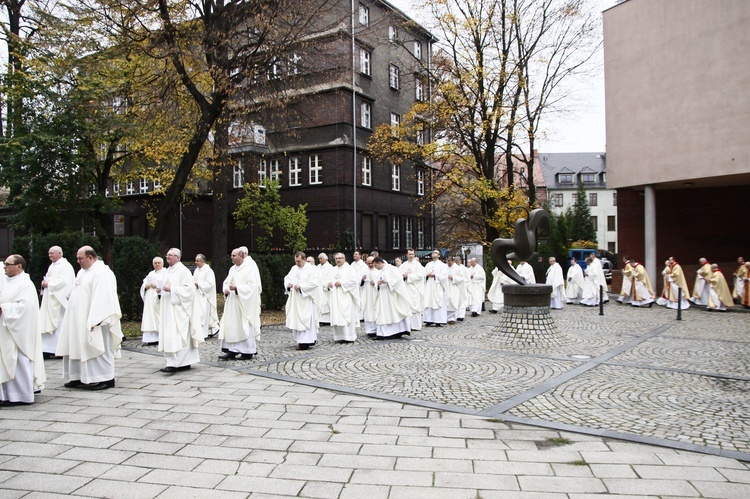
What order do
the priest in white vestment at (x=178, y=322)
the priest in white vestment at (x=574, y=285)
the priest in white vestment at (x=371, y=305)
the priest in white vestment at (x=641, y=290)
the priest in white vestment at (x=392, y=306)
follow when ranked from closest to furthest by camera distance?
1. the priest in white vestment at (x=178, y=322)
2. the priest in white vestment at (x=392, y=306)
3. the priest in white vestment at (x=371, y=305)
4. the priest in white vestment at (x=641, y=290)
5. the priest in white vestment at (x=574, y=285)

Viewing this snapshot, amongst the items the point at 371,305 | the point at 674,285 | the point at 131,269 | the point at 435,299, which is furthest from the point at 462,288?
the point at 131,269

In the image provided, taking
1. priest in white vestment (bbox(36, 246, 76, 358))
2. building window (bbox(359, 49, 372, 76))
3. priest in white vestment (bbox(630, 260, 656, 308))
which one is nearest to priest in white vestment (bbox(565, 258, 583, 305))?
priest in white vestment (bbox(630, 260, 656, 308))

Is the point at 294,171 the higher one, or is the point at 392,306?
the point at 294,171

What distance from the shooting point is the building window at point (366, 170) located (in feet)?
107

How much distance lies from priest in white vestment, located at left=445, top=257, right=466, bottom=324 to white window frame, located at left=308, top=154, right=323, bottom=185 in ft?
55.8

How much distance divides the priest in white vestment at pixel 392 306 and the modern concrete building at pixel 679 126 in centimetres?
1374

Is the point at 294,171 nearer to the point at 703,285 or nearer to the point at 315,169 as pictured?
the point at 315,169

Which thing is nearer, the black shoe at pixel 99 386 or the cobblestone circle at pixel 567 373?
the cobblestone circle at pixel 567 373

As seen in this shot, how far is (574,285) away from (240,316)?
55.5ft

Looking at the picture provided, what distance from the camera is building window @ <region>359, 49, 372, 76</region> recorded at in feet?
108

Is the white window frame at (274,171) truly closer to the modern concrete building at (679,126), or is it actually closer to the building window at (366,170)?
the building window at (366,170)

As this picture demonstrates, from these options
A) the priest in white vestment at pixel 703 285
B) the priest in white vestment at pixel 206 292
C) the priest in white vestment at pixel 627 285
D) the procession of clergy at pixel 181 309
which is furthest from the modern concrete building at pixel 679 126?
the priest in white vestment at pixel 206 292

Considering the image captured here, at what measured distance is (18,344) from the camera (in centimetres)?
683

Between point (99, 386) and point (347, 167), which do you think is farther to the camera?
point (347, 167)
